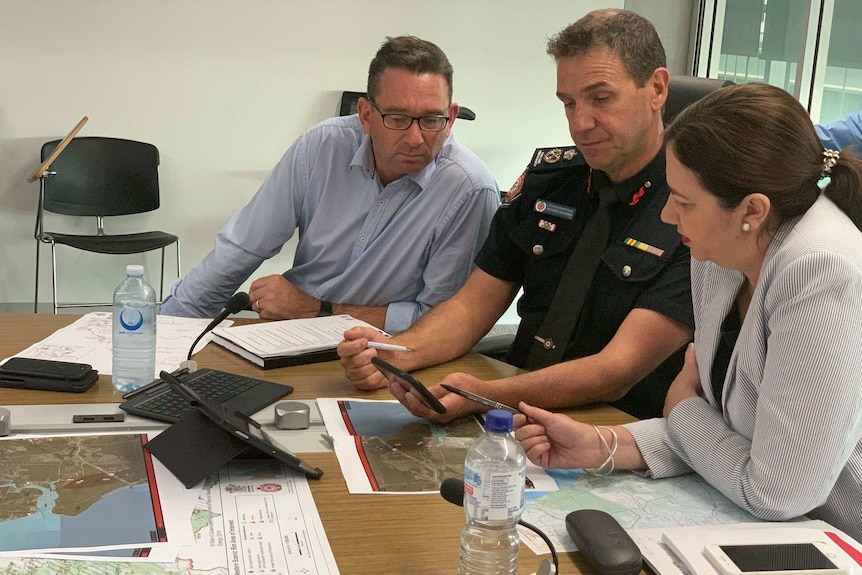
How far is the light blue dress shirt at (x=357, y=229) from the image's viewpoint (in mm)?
2309

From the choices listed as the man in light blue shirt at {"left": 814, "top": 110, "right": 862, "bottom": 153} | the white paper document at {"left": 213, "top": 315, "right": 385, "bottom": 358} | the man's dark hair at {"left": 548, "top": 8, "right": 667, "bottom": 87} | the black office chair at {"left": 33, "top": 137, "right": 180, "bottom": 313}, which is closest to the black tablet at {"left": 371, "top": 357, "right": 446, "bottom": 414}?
the white paper document at {"left": 213, "top": 315, "right": 385, "bottom": 358}

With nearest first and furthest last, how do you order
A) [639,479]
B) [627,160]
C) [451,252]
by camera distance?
[639,479] → [627,160] → [451,252]

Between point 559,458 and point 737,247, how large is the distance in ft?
1.37

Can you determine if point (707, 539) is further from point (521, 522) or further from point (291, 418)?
point (291, 418)

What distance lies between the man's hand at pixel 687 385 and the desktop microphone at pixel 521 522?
492 millimetres

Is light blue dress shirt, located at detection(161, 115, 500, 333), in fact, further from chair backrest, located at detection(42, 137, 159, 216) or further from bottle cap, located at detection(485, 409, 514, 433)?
chair backrest, located at detection(42, 137, 159, 216)

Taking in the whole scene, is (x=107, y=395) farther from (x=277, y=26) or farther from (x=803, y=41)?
(x=803, y=41)

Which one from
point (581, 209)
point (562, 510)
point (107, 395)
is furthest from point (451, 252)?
point (562, 510)

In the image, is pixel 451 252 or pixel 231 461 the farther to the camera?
pixel 451 252

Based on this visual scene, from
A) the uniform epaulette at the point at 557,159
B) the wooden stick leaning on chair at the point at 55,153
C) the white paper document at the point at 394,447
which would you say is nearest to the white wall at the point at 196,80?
the wooden stick leaning on chair at the point at 55,153

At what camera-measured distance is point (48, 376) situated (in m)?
1.59

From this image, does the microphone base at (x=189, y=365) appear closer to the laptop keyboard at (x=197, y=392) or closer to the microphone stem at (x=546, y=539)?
the laptop keyboard at (x=197, y=392)

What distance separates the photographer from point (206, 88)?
176 inches

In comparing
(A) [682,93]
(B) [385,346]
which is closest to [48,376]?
(B) [385,346]
